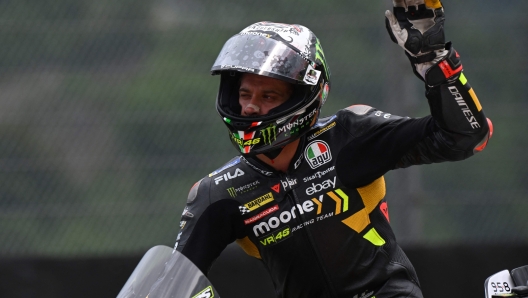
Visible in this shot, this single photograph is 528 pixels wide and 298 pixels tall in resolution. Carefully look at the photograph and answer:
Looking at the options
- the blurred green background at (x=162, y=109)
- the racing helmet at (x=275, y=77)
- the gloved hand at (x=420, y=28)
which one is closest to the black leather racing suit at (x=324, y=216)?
the racing helmet at (x=275, y=77)

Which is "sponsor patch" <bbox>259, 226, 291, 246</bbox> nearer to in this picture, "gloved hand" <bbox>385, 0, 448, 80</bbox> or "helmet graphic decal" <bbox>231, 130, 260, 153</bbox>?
"helmet graphic decal" <bbox>231, 130, 260, 153</bbox>

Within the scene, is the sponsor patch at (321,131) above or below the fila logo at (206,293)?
above

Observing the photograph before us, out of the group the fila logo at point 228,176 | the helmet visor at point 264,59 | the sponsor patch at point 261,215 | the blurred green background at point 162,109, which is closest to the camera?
the helmet visor at point 264,59

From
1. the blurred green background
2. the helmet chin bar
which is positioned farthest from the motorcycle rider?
the blurred green background

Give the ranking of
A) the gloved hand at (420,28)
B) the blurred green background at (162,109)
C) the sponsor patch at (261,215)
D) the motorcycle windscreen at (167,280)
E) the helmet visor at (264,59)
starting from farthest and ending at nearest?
the blurred green background at (162,109)
the sponsor patch at (261,215)
the helmet visor at (264,59)
the gloved hand at (420,28)
the motorcycle windscreen at (167,280)

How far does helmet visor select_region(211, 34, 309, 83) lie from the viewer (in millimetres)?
3074

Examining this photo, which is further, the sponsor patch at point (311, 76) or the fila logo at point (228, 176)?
the fila logo at point (228, 176)

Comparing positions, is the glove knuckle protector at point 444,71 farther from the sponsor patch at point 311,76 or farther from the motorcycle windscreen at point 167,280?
the motorcycle windscreen at point 167,280

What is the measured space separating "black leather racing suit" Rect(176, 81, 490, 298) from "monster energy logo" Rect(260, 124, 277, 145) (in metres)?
0.16

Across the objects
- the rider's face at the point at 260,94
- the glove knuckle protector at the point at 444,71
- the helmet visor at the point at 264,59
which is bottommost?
the rider's face at the point at 260,94

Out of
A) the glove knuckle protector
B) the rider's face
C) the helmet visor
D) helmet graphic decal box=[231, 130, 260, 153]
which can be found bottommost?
helmet graphic decal box=[231, 130, 260, 153]

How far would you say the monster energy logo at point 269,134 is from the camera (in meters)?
3.10

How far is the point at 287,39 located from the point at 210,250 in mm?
836

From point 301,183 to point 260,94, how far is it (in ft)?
1.20
